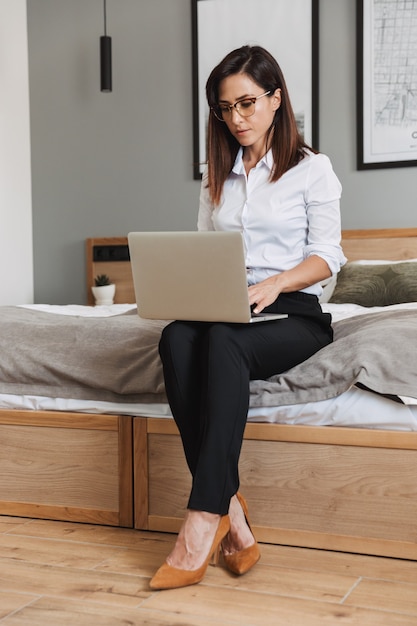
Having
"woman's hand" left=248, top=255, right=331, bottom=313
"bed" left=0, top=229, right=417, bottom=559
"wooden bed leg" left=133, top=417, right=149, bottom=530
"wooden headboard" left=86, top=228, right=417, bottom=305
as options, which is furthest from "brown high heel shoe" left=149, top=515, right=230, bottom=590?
"wooden headboard" left=86, top=228, right=417, bottom=305

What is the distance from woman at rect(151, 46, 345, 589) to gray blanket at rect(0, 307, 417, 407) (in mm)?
71

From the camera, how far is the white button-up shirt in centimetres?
203

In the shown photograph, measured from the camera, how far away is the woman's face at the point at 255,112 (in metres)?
1.99

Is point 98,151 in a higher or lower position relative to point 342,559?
higher

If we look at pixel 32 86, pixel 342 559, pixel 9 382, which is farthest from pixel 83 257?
pixel 342 559

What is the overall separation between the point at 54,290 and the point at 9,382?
2209mm

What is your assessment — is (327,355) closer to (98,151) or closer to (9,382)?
(9,382)

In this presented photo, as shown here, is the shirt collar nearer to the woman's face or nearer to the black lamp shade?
the woman's face

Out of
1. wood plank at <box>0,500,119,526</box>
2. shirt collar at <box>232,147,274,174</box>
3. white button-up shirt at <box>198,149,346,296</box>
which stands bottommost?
wood plank at <box>0,500,119,526</box>

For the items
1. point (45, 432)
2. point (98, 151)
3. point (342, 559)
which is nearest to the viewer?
point (342, 559)

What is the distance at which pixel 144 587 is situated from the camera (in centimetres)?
171

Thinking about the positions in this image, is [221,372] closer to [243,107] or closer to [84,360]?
[84,360]

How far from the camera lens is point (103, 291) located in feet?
13.3

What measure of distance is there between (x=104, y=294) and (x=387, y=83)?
Result: 170cm
